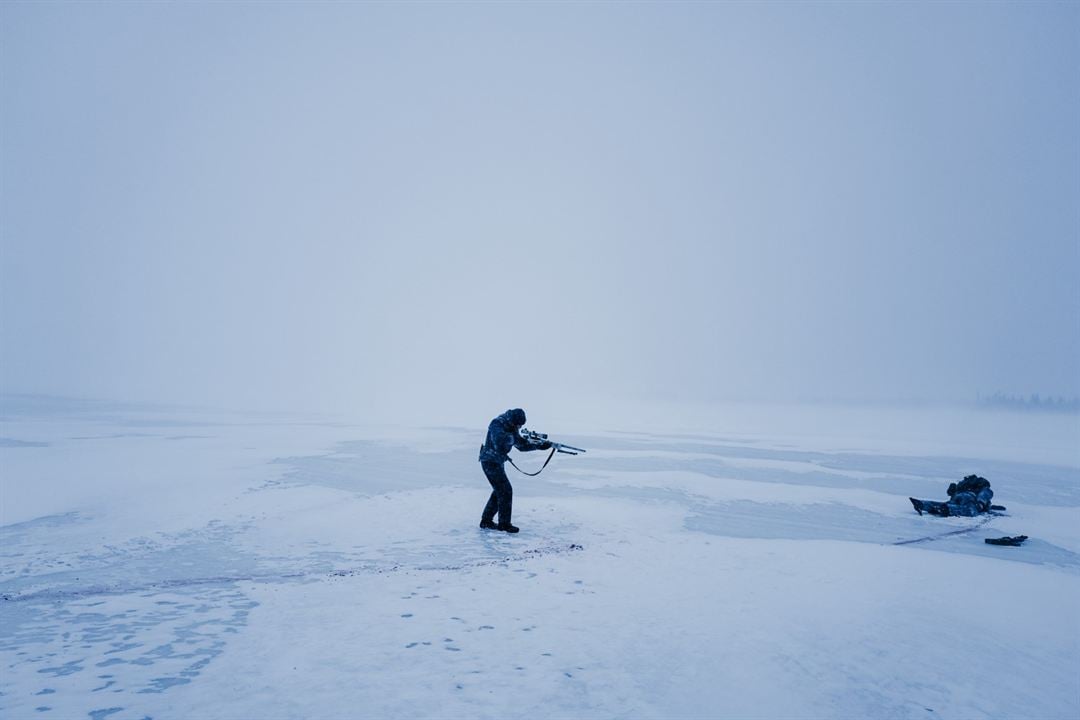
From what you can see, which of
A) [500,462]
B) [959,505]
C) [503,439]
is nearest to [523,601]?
[500,462]

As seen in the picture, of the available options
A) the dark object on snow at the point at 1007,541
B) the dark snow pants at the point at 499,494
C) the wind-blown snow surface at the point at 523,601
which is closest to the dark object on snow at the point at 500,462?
the dark snow pants at the point at 499,494

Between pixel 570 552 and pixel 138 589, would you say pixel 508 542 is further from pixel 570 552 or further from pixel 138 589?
pixel 138 589

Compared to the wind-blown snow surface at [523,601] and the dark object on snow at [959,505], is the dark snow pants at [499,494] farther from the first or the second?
the dark object on snow at [959,505]

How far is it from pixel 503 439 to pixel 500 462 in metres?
0.41

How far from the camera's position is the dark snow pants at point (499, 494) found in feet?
31.3

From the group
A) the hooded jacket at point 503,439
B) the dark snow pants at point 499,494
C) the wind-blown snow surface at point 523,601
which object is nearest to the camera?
the wind-blown snow surface at point 523,601

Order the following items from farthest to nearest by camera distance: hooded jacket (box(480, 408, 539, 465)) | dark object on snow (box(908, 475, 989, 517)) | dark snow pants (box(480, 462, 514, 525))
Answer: dark object on snow (box(908, 475, 989, 517)), hooded jacket (box(480, 408, 539, 465)), dark snow pants (box(480, 462, 514, 525))

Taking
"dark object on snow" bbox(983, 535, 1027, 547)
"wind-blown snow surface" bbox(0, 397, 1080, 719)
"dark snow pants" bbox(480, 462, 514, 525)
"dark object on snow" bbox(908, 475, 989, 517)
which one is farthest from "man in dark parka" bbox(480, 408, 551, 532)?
"dark object on snow" bbox(908, 475, 989, 517)

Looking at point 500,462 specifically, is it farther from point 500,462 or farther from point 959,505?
point 959,505

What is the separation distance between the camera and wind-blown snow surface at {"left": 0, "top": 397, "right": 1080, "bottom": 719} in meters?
4.21

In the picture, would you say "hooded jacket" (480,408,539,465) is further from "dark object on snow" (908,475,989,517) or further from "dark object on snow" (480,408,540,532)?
"dark object on snow" (908,475,989,517)

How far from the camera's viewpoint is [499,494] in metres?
9.75

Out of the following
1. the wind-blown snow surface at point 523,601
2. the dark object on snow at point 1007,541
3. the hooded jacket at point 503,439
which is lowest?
the wind-blown snow surface at point 523,601

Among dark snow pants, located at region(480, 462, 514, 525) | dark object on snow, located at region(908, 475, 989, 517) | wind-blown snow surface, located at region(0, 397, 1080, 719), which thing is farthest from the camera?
dark object on snow, located at region(908, 475, 989, 517)
